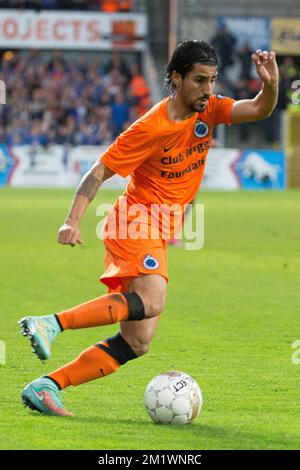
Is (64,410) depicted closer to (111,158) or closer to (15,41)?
(111,158)

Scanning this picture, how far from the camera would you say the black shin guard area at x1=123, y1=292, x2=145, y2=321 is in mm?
5831

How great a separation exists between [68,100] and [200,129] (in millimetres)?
30553

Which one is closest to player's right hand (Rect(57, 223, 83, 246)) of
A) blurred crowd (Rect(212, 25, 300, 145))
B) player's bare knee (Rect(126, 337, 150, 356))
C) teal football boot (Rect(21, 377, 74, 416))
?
player's bare knee (Rect(126, 337, 150, 356))

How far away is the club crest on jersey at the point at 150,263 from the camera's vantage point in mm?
5996

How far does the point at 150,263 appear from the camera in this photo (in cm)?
600

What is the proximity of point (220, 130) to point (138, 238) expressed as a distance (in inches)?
1224

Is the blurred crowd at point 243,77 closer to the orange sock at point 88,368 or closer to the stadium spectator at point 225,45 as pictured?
the stadium spectator at point 225,45

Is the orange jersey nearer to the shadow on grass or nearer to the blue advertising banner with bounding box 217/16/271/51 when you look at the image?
the shadow on grass

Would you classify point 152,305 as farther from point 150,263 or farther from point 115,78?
point 115,78

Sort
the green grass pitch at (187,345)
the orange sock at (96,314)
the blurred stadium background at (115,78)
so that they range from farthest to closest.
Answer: the blurred stadium background at (115,78) < the orange sock at (96,314) < the green grass pitch at (187,345)

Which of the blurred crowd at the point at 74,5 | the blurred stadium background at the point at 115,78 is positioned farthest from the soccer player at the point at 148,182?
the blurred crowd at the point at 74,5

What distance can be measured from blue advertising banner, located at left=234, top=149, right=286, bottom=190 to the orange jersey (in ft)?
90.1

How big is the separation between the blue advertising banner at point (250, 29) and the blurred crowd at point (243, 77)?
395mm

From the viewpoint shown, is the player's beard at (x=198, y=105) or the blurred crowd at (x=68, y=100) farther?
the blurred crowd at (x=68, y=100)
